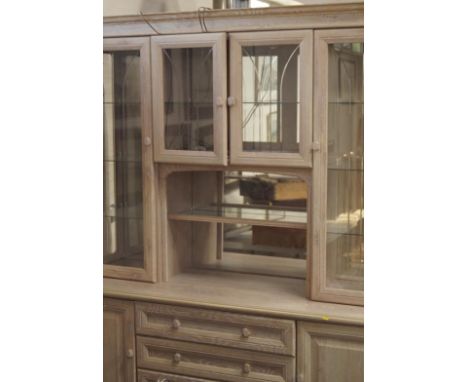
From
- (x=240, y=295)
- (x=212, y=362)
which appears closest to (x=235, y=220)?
(x=240, y=295)

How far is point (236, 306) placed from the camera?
2.46m

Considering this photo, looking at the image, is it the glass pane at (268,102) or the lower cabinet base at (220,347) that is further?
the glass pane at (268,102)

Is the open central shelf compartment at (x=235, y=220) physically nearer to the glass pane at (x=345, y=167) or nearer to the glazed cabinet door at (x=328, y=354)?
the glass pane at (x=345, y=167)

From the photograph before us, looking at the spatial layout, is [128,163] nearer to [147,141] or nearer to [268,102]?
[147,141]

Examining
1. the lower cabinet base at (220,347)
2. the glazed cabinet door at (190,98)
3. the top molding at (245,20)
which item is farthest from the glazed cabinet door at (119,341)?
the top molding at (245,20)

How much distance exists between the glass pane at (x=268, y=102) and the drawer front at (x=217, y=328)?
62 centimetres

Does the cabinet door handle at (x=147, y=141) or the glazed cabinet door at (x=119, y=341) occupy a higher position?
the cabinet door handle at (x=147, y=141)

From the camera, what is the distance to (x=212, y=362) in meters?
2.55

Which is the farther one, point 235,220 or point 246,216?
point 246,216

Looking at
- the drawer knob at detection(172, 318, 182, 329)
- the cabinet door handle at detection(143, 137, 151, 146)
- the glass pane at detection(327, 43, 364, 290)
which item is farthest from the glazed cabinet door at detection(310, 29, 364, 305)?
the cabinet door handle at detection(143, 137, 151, 146)

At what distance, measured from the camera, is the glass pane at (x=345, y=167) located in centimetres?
240
